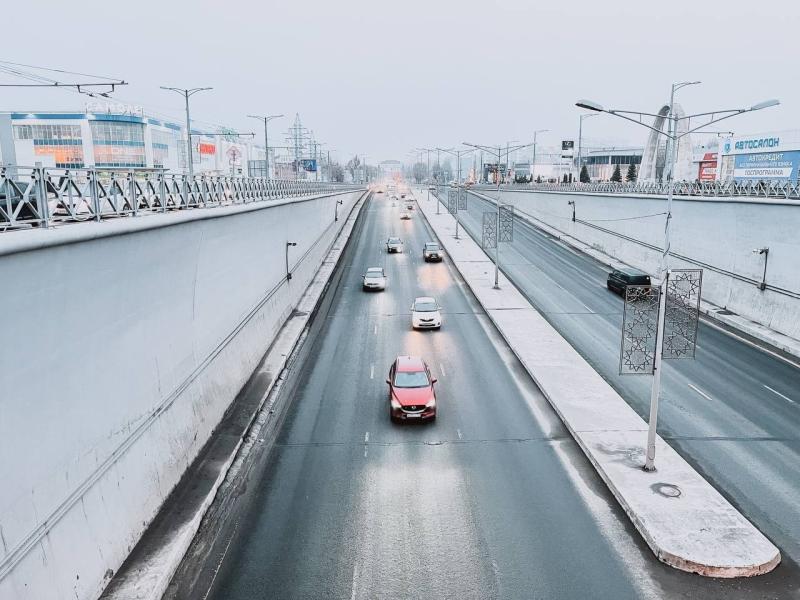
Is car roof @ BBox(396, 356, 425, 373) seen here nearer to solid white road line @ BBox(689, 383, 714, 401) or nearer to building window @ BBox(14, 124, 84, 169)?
solid white road line @ BBox(689, 383, 714, 401)

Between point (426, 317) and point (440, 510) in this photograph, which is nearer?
point (440, 510)

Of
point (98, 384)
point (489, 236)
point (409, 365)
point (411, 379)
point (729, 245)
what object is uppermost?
point (729, 245)

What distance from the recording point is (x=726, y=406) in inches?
769

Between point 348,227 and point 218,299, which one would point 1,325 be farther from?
point 348,227

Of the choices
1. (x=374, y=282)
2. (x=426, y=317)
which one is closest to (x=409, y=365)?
(x=426, y=317)

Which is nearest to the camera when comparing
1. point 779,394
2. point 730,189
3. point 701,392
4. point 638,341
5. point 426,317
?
point 638,341

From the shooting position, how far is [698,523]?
1271 centimetres

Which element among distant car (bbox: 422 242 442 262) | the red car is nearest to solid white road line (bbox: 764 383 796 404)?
the red car

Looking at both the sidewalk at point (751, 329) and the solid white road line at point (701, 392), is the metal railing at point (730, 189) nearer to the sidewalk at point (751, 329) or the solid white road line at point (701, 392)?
the sidewalk at point (751, 329)

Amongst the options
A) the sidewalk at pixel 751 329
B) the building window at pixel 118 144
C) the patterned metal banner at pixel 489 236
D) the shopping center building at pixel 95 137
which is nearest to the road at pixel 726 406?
the sidewalk at pixel 751 329

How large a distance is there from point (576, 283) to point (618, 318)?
31.1 ft

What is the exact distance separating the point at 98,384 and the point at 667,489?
12745mm

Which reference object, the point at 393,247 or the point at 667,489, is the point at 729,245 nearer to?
the point at 667,489

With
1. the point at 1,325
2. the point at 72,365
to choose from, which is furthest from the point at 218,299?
the point at 1,325
